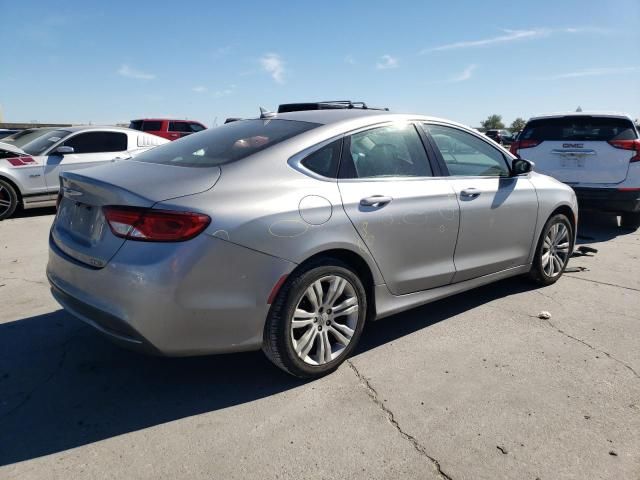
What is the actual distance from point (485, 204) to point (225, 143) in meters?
2.06

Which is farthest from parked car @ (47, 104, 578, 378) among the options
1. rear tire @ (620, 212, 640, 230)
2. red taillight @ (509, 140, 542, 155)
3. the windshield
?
the windshield

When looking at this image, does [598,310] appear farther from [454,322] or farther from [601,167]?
[601,167]

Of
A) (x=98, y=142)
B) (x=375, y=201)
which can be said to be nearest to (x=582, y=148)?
(x=375, y=201)

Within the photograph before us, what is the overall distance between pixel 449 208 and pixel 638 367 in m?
1.61

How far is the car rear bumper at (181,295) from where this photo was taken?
2496mm

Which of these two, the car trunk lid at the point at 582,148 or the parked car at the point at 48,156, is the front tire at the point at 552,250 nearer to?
the car trunk lid at the point at 582,148

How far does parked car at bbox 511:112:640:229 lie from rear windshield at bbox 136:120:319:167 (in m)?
5.46

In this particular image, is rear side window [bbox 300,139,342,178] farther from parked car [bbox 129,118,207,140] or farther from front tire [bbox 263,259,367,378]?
parked car [bbox 129,118,207,140]

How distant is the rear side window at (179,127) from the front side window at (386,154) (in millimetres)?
16977

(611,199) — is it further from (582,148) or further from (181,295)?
(181,295)

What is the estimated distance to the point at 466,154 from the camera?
4160 mm

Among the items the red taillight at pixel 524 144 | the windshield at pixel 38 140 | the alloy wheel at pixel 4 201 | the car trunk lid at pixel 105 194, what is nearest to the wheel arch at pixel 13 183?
the alloy wheel at pixel 4 201

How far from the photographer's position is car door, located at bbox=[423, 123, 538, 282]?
3848 millimetres

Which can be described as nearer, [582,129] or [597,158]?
[597,158]
